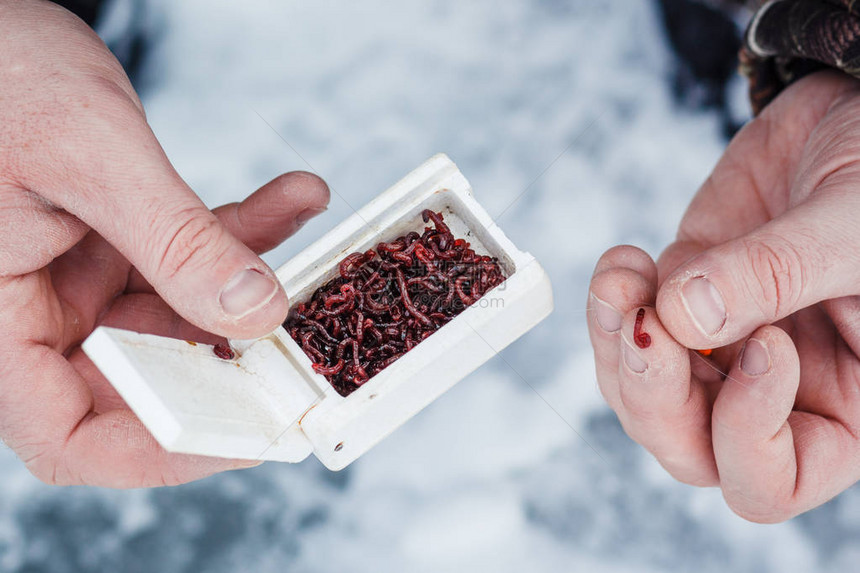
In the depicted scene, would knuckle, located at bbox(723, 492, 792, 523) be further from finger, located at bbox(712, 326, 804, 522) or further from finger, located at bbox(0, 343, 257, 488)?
finger, located at bbox(0, 343, 257, 488)

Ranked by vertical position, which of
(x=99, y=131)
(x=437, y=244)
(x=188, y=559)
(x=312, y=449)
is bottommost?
(x=188, y=559)

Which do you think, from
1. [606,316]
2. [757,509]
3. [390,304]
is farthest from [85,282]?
[757,509]

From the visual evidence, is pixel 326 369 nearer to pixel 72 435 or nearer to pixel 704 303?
pixel 72 435

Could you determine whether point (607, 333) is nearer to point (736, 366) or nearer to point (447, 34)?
point (736, 366)

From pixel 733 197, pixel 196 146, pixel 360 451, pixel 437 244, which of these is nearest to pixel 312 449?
pixel 360 451

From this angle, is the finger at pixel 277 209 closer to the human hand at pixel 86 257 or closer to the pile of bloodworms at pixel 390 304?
the human hand at pixel 86 257

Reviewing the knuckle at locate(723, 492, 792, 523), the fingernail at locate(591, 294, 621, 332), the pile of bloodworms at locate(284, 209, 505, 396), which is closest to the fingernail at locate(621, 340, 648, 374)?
the fingernail at locate(591, 294, 621, 332)
